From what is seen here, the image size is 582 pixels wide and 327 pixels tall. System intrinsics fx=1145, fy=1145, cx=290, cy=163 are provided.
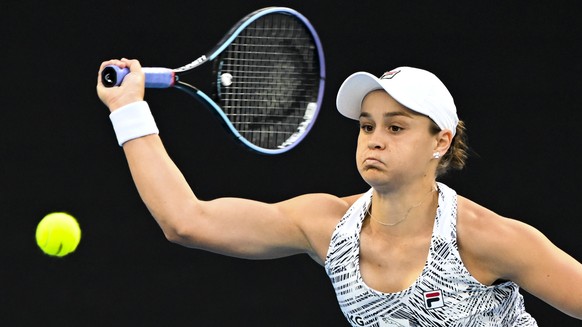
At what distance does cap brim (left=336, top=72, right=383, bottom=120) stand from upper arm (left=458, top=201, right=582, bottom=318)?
19.4 inches

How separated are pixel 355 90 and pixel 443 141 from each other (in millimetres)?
312

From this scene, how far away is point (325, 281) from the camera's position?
5.04 m

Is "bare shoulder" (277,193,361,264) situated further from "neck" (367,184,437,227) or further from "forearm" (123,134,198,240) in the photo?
"forearm" (123,134,198,240)

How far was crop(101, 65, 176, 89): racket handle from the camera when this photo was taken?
307 centimetres

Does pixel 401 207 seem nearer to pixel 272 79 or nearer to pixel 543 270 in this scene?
pixel 543 270

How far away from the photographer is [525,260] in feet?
10.7

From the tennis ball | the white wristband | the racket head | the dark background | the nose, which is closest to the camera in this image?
the white wristband

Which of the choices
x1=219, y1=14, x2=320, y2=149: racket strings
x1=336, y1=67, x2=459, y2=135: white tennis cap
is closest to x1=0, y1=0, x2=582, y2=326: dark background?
x1=219, y1=14, x2=320, y2=149: racket strings

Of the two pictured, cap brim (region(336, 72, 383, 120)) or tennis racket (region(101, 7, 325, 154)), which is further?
tennis racket (region(101, 7, 325, 154))

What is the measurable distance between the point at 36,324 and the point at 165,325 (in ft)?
1.77

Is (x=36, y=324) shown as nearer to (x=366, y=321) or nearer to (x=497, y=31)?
(x=366, y=321)

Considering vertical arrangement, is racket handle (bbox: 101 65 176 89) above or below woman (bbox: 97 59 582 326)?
above

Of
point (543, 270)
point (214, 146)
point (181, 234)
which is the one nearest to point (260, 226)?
point (181, 234)

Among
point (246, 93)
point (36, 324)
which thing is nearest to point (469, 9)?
point (246, 93)
